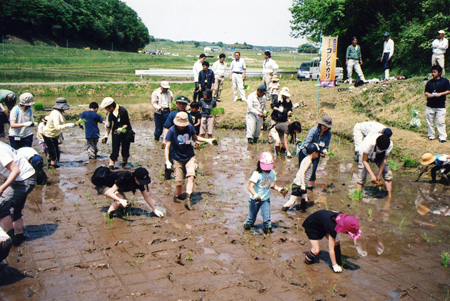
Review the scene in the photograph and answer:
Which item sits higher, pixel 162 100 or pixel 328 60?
pixel 328 60

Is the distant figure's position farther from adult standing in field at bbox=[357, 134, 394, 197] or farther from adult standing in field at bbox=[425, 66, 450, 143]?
adult standing in field at bbox=[357, 134, 394, 197]

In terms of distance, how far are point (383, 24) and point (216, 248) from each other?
23275 mm

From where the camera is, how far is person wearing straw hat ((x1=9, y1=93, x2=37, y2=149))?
877cm

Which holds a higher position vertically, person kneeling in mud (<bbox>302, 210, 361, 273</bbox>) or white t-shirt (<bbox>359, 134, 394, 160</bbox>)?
white t-shirt (<bbox>359, 134, 394, 160</bbox>)

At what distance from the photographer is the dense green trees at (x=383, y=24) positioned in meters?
19.6

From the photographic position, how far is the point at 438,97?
37.7 ft

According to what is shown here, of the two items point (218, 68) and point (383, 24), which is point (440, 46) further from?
point (383, 24)

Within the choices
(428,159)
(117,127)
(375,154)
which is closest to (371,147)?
(375,154)

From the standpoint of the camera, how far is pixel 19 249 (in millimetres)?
6148

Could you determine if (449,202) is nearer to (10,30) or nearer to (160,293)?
(160,293)

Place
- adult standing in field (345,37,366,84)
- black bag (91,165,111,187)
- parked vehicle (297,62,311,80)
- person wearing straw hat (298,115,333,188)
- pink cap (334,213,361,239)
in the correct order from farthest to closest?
parked vehicle (297,62,311,80) < adult standing in field (345,37,366,84) < person wearing straw hat (298,115,333,188) < black bag (91,165,111,187) < pink cap (334,213,361,239)

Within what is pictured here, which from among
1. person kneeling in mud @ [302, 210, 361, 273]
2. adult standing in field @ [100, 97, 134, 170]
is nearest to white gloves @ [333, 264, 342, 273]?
person kneeling in mud @ [302, 210, 361, 273]

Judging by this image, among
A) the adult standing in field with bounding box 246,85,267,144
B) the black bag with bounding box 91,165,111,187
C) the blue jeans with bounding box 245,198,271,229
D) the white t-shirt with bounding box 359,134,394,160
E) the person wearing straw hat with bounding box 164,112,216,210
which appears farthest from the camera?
the adult standing in field with bounding box 246,85,267,144

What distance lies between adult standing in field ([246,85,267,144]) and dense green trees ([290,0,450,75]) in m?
10.7
